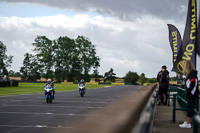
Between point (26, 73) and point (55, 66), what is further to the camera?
point (26, 73)

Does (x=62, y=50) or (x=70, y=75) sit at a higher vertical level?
(x=62, y=50)

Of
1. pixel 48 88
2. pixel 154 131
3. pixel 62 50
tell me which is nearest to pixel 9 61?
pixel 62 50

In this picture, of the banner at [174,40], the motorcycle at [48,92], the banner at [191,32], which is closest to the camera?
the banner at [191,32]

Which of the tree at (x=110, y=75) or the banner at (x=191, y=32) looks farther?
the tree at (x=110, y=75)

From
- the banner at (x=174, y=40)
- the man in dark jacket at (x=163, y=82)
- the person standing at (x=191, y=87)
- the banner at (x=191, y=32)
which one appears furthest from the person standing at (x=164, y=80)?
the person standing at (x=191, y=87)

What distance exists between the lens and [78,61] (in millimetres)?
116562

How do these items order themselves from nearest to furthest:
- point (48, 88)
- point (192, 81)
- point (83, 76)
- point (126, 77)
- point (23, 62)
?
point (192, 81) < point (48, 88) < point (83, 76) < point (126, 77) < point (23, 62)

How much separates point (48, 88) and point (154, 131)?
1268 centimetres

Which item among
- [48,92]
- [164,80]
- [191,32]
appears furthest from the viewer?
[48,92]

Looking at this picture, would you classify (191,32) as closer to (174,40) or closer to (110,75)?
(174,40)

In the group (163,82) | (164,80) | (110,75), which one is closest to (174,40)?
(164,80)

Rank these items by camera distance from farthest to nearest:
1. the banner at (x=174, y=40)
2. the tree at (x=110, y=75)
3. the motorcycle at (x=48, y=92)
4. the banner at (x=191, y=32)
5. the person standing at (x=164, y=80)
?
the tree at (x=110, y=75) → the banner at (x=174, y=40) → the motorcycle at (x=48, y=92) → the person standing at (x=164, y=80) → the banner at (x=191, y=32)

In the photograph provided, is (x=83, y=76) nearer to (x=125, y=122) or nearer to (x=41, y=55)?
(x=41, y=55)

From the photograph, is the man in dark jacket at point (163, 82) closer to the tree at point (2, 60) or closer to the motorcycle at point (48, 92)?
the motorcycle at point (48, 92)
